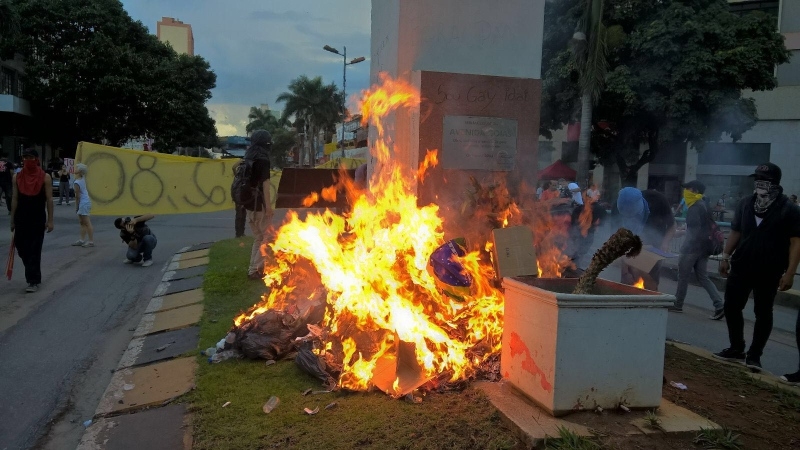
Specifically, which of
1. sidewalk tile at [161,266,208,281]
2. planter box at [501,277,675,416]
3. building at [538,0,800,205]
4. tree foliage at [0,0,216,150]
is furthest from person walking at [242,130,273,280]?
tree foliage at [0,0,216,150]

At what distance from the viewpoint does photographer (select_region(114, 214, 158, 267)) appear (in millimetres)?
10396

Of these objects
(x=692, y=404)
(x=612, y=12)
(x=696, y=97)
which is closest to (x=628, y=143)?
(x=696, y=97)

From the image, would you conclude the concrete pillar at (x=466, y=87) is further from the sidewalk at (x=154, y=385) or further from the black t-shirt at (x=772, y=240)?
the sidewalk at (x=154, y=385)

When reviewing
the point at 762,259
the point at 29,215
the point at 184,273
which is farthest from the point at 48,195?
the point at 762,259

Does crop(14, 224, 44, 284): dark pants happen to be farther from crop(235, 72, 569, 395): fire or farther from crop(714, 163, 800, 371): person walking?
crop(714, 163, 800, 371): person walking

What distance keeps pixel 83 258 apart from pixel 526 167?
9.05m

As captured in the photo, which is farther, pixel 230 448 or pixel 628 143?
pixel 628 143

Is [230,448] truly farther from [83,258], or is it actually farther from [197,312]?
[83,258]

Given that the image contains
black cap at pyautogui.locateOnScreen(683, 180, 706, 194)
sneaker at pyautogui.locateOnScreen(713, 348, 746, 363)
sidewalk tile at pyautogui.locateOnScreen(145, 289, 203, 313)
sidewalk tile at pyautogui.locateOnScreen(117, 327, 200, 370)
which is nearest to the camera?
sneaker at pyautogui.locateOnScreen(713, 348, 746, 363)

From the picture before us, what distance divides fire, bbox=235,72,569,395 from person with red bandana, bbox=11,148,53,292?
436 centimetres

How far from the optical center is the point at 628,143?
26141 mm

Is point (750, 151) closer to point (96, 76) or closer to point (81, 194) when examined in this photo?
point (81, 194)

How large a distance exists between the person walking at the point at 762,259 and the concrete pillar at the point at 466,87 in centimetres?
203

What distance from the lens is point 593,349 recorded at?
11.4ft
